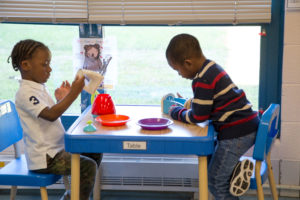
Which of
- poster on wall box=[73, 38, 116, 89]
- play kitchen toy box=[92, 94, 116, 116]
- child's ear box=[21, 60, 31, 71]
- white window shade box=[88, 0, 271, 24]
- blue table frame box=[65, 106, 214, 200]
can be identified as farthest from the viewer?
poster on wall box=[73, 38, 116, 89]

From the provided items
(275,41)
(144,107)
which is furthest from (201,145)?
(275,41)

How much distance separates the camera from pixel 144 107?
229cm

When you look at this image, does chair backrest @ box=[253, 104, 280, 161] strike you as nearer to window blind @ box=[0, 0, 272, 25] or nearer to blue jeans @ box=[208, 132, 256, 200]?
blue jeans @ box=[208, 132, 256, 200]

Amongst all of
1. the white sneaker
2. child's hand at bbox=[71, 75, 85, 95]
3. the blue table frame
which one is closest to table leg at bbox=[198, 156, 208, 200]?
the blue table frame

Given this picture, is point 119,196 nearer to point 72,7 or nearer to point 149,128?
point 149,128

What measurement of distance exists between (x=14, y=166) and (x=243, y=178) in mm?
1114

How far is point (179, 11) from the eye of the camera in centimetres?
237

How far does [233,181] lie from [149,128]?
45 centimetres

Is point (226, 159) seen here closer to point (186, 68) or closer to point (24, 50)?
point (186, 68)

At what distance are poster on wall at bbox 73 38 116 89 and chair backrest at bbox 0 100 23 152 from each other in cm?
56

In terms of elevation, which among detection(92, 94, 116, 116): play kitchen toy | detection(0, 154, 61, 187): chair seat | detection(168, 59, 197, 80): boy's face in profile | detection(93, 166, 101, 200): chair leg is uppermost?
detection(168, 59, 197, 80): boy's face in profile

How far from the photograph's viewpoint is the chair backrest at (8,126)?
79.3 inches

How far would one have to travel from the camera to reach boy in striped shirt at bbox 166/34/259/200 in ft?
5.98

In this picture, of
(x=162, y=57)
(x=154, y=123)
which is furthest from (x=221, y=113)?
(x=162, y=57)
